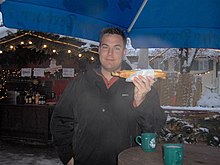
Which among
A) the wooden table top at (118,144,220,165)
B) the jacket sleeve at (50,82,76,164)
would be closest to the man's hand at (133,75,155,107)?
the wooden table top at (118,144,220,165)

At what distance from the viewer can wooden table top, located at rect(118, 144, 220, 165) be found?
2.55 m

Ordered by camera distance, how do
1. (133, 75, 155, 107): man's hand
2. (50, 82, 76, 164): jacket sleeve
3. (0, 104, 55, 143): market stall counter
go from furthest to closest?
(0, 104, 55, 143): market stall counter, (50, 82, 76, 164): jacket sleeve, (133, 75, 155, 107): man's hand

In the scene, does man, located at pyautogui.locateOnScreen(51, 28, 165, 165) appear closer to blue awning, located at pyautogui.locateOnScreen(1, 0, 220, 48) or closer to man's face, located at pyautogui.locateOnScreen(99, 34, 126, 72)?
man's face, located at pyautogui.locateOnScreen(99, 34, 126, 72)

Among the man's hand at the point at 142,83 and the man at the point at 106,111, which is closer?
the man's hand at the point at 142,83

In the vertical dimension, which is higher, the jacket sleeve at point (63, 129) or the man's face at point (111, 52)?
the man's face at point (111, 52)

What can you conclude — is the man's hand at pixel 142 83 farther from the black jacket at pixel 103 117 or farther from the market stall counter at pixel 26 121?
the market stall counter at pixel 26 121

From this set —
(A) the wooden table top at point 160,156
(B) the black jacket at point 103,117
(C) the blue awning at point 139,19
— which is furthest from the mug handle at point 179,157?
(C) the blue awning at point 139,19

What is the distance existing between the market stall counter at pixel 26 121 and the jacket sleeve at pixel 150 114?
6.79 m

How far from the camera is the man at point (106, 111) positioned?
2979 mm

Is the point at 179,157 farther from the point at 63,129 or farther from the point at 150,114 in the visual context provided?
the point at 63,129

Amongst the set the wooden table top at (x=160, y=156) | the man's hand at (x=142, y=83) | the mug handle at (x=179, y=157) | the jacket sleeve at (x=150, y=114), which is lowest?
the wooden table top at (x=160, y=156)

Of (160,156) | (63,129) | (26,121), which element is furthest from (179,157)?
(26,121)

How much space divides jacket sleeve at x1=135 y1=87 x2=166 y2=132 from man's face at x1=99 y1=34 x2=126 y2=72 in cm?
46

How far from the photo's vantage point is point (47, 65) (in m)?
10.4
